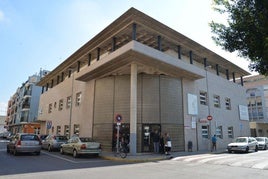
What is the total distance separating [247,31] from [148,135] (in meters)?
14.3

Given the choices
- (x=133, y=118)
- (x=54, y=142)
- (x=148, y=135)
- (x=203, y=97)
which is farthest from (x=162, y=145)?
(x=54, y=142)

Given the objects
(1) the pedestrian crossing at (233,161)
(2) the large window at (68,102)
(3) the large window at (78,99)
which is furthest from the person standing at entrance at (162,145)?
(2) the large window at (68,102)

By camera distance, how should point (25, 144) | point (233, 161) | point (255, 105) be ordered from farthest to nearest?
point (255, 105), point (25, 144), point (233, 161)

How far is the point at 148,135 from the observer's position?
63.2 ft

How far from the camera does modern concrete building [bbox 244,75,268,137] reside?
132 feet

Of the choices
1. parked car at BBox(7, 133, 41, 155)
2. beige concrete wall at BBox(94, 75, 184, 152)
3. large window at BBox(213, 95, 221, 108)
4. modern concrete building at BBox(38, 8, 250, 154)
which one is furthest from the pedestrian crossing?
large window at BBox(213, 95, 221, 108)

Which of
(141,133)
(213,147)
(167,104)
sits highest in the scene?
(167,104)

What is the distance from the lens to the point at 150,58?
17703 mm

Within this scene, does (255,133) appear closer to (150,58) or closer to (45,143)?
(150,58)

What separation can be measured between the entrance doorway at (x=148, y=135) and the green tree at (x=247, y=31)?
43.6ft

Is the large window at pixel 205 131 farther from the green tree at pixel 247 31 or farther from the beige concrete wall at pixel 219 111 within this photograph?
the green tree at pixel 247 31

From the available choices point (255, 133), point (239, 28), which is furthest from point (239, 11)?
point (255, 133)

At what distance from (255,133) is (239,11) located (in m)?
39.1

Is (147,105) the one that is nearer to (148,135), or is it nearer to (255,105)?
(148,135)
